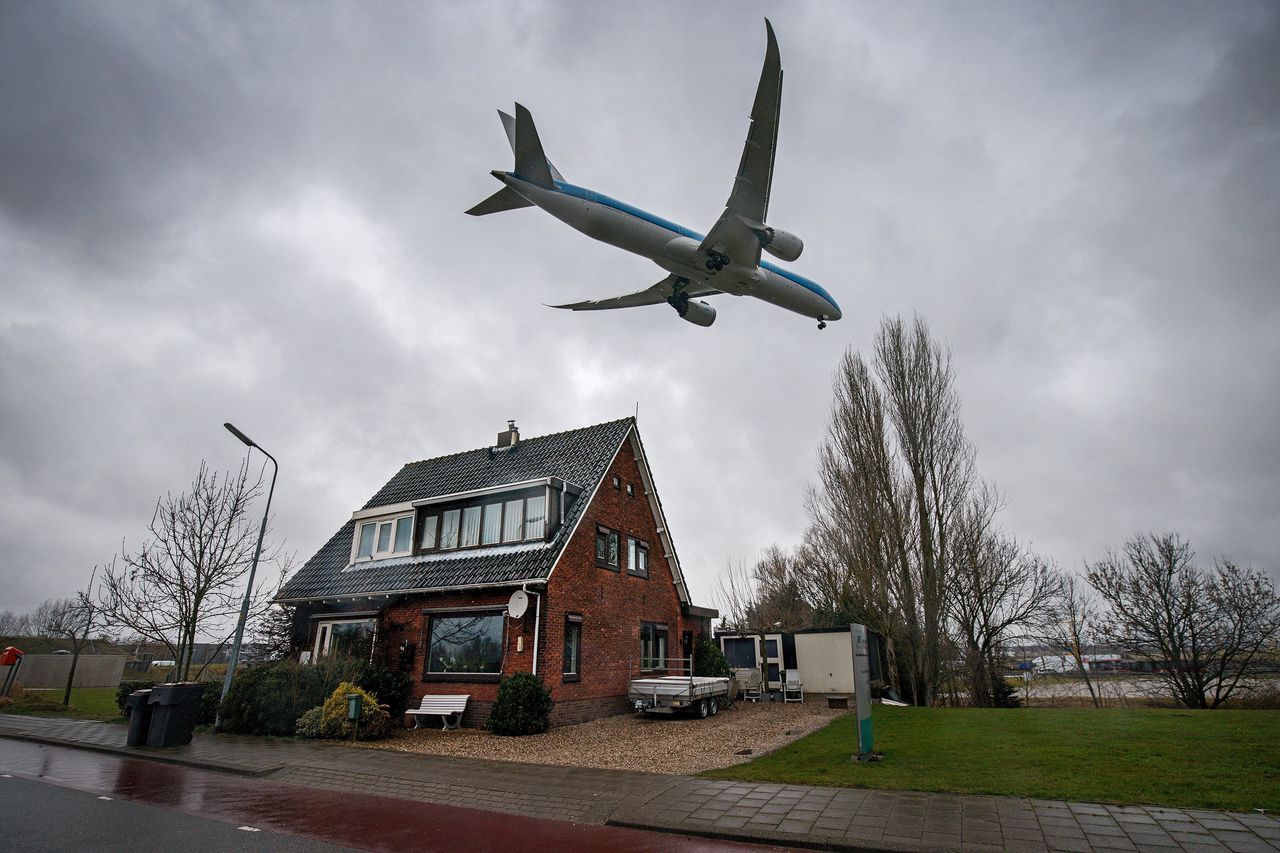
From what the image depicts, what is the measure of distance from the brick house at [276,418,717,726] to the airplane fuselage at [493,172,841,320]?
7.62m

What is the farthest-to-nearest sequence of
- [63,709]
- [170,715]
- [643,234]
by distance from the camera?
[63,709] < [170,715] < [643,234]

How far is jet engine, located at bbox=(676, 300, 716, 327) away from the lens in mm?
13539

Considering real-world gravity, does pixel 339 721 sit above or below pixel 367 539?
below

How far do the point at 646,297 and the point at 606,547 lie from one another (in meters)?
8.12

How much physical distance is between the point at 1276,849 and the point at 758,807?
4.43 meters

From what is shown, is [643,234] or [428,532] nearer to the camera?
[643,234]

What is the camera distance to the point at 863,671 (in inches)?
399

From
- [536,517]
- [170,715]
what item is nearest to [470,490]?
[536,517]

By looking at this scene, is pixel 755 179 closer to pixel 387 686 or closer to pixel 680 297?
pixel 680 297

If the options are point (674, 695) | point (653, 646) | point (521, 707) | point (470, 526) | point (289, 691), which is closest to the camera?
point (521, 707)

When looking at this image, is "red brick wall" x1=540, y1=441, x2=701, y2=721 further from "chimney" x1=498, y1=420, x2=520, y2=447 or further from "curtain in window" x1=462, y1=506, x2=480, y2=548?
"chimney" x1=498, y1=420, x2=520, y2=447

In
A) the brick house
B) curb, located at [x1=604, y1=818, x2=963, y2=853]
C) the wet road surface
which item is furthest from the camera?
the brick house

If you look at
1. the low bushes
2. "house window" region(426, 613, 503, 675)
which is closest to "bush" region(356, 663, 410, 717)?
the low bushes

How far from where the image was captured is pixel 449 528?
60.4 feet
